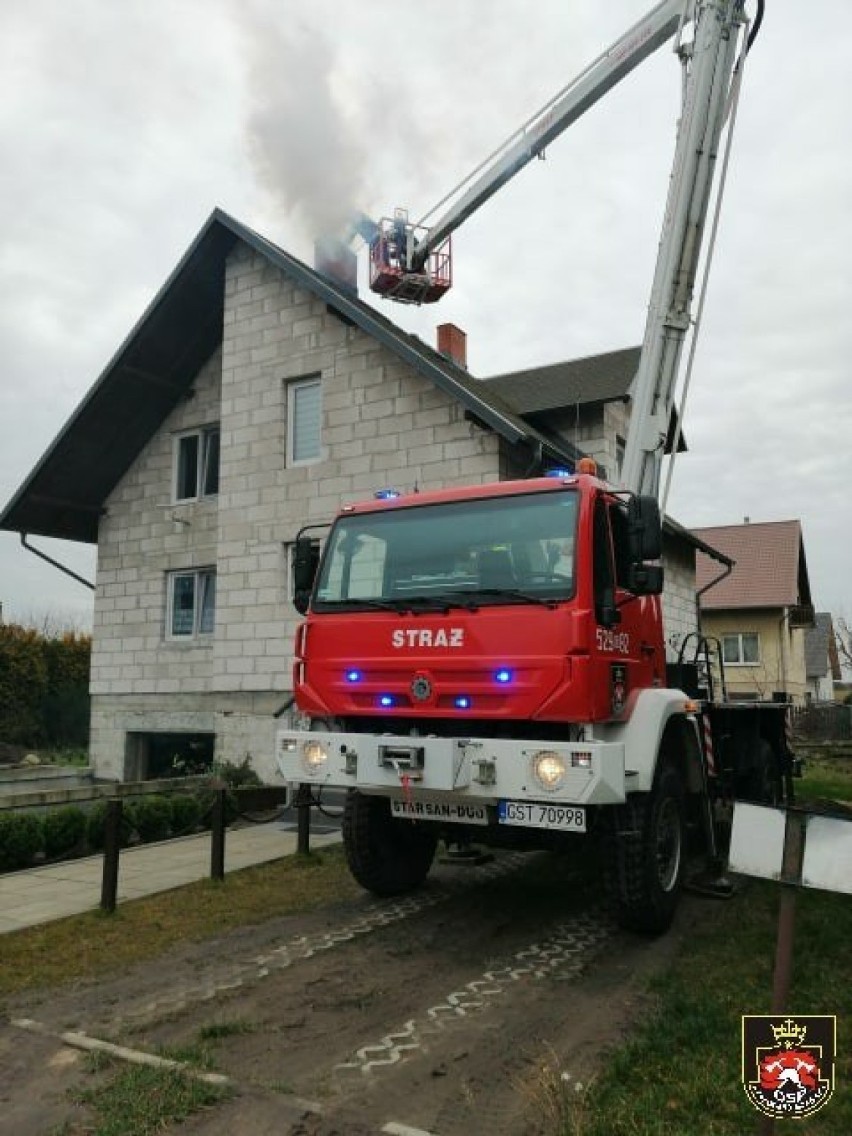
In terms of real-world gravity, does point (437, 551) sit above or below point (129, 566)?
below

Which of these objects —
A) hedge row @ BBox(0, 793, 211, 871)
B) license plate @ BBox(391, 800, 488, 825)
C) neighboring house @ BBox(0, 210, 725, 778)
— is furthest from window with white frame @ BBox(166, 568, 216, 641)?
license plate @ BBox(391, 800, 488, 825)

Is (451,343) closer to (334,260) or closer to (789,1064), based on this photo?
(334,260)

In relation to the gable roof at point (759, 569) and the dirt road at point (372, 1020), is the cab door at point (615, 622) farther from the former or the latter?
Result: the gable roof at point (759, 569)

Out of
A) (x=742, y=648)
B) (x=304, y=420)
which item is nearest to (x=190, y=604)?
(x=304, y=420)

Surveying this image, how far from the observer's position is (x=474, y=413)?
11.5 meters

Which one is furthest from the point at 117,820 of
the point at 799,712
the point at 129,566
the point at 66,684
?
the point at 799,712

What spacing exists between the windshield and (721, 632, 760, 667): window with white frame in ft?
94.7

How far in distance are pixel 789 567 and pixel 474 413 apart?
1000 inches

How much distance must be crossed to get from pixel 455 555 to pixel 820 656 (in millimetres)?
50820

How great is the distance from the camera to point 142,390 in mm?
15820

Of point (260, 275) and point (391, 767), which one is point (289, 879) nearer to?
point (391, 767)

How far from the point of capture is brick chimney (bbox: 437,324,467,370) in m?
19.0

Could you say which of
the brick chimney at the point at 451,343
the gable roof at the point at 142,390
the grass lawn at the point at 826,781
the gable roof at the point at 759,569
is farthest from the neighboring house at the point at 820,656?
the gable roof at the point at 142,390

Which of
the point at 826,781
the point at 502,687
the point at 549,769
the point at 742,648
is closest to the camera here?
the point at 549,769
